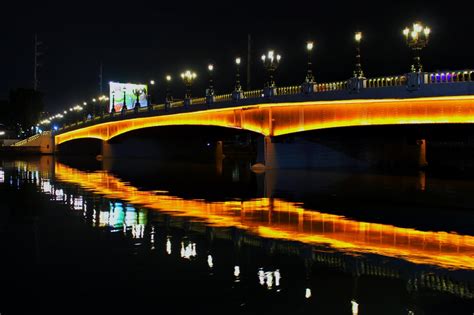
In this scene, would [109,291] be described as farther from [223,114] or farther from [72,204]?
[223,114]

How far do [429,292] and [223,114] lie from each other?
48694mm

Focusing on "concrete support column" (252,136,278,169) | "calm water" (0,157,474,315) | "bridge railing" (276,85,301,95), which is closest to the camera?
"calm water" (0,157,474,315)

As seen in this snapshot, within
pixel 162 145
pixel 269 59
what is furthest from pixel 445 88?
pixel 162 145

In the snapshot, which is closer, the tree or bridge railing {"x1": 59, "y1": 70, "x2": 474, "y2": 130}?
bridge railing {"x1": 59, "y1": 70, "x2": 474, "y2": 130}

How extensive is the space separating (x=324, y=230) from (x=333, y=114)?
2865cm

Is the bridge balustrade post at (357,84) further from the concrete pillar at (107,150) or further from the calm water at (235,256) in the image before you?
the concrete pillar at (107,150)

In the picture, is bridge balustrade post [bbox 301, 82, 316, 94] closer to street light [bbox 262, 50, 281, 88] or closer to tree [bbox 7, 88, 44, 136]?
street light [bbox 262, 50, 281, 88]

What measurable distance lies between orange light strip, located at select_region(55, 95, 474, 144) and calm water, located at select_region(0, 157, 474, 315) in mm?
12552

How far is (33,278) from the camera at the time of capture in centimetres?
1158

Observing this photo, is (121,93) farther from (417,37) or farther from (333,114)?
(417,37)

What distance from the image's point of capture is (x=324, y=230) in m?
17.7

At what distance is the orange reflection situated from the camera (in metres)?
14.3

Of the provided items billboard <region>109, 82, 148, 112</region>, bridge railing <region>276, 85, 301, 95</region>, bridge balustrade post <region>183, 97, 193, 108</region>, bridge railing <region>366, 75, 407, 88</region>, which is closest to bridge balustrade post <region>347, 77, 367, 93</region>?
bridge railing <region>366, 75, 407, 88</region>

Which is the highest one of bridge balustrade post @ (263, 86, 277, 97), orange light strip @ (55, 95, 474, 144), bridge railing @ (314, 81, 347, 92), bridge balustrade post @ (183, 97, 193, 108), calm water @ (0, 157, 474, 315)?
bridge balustrade post @ (183, 97, 193, 108)
